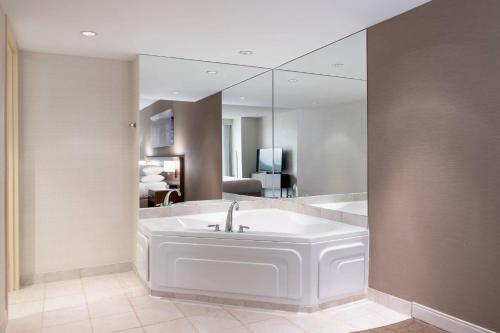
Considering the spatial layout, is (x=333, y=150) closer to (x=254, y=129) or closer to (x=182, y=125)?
(x=254, y=129)

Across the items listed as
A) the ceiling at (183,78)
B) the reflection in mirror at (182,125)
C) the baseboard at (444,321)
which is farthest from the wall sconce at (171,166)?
the baseboard at (444,321)

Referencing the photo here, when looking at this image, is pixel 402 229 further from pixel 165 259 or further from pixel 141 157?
pixel 141 157

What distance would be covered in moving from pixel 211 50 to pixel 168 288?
215 centimetres

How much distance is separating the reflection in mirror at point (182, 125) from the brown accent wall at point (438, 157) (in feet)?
5.57

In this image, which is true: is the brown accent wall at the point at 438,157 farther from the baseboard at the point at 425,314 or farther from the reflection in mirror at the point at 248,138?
the reflection in mirror at the point at 248,138

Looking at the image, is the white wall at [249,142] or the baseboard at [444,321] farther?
the white wall at [249,142]

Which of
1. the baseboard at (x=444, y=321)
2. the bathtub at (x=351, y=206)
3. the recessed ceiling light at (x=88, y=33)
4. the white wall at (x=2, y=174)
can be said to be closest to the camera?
the baseboard at (x=444, y=321)

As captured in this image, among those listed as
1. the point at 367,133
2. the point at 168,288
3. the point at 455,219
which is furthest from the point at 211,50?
the point at 455,219

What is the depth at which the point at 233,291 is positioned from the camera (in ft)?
9.87

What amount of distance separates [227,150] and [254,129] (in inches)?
15.3

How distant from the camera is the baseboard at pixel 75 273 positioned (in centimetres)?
369

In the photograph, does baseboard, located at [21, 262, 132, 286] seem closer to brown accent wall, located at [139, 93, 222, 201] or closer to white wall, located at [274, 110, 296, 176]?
brown accent wall, located at [139, 93, 222, 201]

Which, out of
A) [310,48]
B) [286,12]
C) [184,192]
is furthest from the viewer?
[184,192]

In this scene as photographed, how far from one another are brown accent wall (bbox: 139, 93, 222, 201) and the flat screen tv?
0.46 meters
